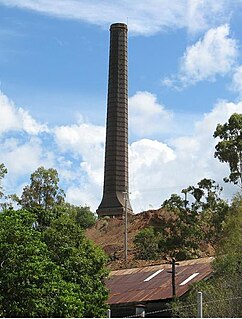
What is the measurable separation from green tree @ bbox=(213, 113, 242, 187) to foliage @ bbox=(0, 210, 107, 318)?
14.0 m

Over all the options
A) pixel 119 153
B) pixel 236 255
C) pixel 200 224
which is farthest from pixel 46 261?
pixel 119 153

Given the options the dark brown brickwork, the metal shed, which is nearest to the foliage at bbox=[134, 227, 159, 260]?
the metal shed

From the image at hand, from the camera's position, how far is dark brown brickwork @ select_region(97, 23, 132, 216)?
71.9 meters

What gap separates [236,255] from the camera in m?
27.3

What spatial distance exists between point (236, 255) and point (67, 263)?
20.6 feet

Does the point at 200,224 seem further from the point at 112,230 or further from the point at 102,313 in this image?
the point at 112,230

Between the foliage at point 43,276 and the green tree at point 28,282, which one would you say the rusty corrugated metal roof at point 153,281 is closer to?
the foliage at point 43,276

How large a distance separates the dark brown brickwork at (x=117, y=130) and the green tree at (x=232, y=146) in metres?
32.0

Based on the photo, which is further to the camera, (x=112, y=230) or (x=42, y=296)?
(x=112, y=230)

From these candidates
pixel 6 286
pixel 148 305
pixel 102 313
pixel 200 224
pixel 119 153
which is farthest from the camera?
pixel 119 153

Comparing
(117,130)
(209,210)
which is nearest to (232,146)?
(209,210)

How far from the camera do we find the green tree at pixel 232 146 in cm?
3951

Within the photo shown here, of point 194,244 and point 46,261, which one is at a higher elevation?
point 194,244

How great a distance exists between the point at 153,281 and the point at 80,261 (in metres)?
6.31
